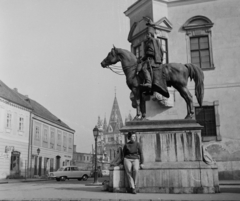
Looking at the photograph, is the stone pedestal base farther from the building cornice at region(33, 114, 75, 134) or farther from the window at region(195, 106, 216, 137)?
the building cornice at region(33, 114, 75, 134)

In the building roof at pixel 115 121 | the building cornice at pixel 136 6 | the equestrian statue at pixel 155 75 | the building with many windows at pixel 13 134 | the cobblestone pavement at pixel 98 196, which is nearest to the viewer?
the cobblestone pavement at pixel 98 196

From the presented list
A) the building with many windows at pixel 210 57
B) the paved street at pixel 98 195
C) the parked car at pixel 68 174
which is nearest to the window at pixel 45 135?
the parked car at pixel 68 174

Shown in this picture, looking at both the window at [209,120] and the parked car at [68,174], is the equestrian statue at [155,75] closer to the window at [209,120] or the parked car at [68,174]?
the window at [209,120]

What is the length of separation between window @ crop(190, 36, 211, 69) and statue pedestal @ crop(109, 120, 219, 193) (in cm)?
1126

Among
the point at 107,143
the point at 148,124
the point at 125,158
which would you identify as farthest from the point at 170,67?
the point at 107,143

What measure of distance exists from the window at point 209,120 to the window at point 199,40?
2.53 m

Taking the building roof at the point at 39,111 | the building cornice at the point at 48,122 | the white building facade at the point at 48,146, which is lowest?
the white building facade at the point at 48,146

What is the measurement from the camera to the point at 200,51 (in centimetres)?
2064

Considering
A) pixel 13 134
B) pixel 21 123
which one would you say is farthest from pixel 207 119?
pixel 21 123

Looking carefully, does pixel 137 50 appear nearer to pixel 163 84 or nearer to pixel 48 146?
pixel 163 84

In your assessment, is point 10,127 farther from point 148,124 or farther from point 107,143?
point 107,143

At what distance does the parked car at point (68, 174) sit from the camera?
3034 cm

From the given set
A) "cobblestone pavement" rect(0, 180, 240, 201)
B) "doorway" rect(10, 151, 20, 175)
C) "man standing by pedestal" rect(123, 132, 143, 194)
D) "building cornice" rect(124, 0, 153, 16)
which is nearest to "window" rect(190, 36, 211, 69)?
"building cornice" rect(124, 0, 153, 16)

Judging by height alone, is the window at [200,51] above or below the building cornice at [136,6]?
below
